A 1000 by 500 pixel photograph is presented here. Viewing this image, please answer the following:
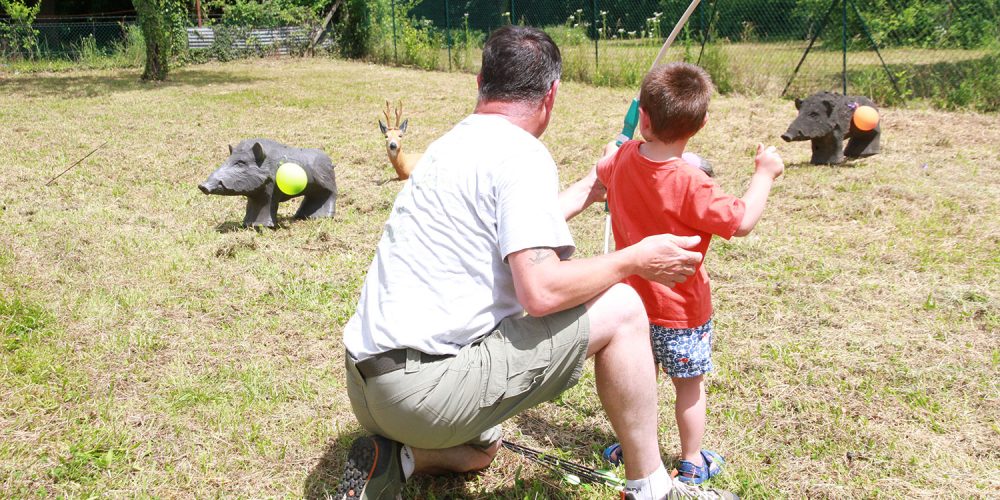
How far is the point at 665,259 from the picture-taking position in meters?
2.22

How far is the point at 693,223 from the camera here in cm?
251

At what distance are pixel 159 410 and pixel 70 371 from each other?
60cm

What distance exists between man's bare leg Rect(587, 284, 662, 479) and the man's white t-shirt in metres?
0.22

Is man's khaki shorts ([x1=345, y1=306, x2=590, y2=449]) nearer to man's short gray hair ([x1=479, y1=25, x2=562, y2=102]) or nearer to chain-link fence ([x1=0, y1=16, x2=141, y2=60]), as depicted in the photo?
man's short gray hair ([x1=479, y1=25, x2=562, y2=102])

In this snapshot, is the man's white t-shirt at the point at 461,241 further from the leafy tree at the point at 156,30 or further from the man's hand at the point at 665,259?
the leafy tree at the point at 156,30

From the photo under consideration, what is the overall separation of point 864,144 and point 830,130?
0.58 m

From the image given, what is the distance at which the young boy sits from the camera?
249cm

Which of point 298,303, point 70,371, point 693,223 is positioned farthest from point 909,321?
point 70,371

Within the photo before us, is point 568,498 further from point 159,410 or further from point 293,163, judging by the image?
point 293,163

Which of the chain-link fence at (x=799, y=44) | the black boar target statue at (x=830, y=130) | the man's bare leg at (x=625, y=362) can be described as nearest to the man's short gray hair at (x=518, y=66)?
the man's bare leg at (x=625, y=362)

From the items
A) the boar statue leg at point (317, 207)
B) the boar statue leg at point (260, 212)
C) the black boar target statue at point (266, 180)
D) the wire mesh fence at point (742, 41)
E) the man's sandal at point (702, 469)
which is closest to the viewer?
the man's sandal at point (702, 469)

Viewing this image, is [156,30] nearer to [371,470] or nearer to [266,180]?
[266,180]

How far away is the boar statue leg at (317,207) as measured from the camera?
243 inches

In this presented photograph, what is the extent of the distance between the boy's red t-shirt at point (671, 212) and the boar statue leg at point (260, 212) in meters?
3.73
